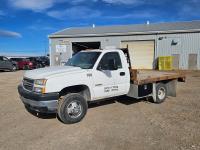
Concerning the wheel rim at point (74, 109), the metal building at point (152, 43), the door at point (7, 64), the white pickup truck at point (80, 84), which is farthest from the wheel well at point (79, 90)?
the door at point (7, 64)

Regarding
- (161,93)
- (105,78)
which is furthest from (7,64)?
(105,78)

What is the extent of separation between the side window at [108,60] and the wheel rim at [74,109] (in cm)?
137

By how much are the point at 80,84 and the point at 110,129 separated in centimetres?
150

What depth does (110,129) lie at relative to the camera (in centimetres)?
583

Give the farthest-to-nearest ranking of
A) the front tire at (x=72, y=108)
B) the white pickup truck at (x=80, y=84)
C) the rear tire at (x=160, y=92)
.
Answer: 1. the rear tire at (x=160, y=92)
2. the front tire at (x=72, y=108)
3. the white pickup truck at (x=80, y=84)

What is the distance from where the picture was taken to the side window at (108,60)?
6.89 meters

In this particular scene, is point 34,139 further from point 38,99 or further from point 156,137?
point 156,137

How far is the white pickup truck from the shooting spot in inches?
229

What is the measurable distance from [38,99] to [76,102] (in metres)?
1.08

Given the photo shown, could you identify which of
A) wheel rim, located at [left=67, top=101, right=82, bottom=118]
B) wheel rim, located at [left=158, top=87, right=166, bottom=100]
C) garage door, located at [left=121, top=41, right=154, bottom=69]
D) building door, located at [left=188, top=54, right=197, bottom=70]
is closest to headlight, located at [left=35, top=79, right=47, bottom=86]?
wheel rim, located at [left=67, top=101, right=82, bottom=118]

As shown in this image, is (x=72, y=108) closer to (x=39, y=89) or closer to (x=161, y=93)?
(x=39, y=89)

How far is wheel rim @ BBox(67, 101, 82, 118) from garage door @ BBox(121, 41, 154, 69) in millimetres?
18654

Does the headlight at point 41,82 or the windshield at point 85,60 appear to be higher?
the windshield at point 85,60

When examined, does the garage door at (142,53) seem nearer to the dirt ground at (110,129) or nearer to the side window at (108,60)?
the dirt ground at (110,129)
